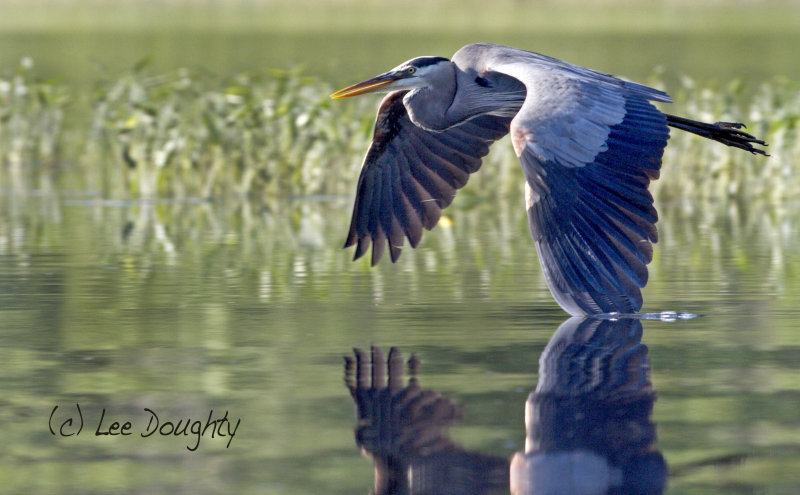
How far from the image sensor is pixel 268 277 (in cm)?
1004

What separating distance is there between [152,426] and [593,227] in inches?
101

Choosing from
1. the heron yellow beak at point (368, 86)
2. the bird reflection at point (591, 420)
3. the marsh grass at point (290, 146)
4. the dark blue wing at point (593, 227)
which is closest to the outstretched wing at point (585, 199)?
the dark blue wing at point (593, 227)

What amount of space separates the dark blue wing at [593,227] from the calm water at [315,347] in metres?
0.24

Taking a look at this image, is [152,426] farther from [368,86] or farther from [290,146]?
[290,146]

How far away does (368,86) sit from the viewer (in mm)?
8742

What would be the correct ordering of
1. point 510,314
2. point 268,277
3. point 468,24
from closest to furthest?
1. point 510,314
2. point 268,277
3. point 468,24

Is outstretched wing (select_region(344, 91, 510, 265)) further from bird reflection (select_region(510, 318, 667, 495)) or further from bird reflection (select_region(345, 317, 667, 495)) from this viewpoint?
bird reflection (select_region(345, 317, 667, 495))

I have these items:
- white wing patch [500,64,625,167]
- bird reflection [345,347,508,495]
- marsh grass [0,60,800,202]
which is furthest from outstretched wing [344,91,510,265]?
marsh grass [0,60,800,202]

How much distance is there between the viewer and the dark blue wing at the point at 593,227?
7.59 metres

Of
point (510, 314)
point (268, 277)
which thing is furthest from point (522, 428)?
point (268, 277)

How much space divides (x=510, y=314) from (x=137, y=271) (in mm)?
2866

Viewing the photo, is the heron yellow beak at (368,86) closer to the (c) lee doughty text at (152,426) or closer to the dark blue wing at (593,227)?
the dark blue wing at (593,227)

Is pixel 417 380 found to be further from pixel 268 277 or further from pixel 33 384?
pixel 268 277

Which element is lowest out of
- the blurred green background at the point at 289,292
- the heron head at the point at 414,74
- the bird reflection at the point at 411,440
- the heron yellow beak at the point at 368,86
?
the bird reflection at the point at 411,440
